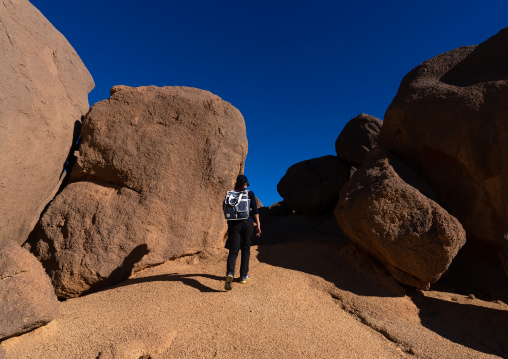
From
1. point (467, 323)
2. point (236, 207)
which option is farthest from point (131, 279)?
point (467, 323)

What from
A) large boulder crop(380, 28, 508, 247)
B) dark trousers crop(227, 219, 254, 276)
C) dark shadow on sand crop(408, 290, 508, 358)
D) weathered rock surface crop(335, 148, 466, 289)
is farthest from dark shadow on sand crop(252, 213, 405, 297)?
large boulder crop(380, 28, 508, 247)

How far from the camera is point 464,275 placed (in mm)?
5613

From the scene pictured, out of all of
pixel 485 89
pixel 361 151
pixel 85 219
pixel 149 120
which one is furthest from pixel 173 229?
pixel 361 151

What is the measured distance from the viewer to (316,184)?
11.2m

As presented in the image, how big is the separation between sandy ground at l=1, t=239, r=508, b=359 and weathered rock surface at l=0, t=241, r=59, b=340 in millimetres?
146

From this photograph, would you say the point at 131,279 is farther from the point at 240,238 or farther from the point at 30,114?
the point at 30,114

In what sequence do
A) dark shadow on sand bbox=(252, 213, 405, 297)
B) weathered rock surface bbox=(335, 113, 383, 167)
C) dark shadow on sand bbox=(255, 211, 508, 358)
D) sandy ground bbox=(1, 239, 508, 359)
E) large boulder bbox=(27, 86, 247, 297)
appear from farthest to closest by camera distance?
weathered rock surface bbox=(335, 113, 383, 167), dark shadow on sand bbox=(252, 213, 405, 297), large boulder bbox=(27, 86, 247, 297), dark shadow on sand bbox=(255, 211, 508, 358), sandy ground bbox=(1, 239, 508, 359)

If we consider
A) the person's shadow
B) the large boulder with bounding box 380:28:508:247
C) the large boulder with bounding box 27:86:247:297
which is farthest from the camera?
the large boulder with bounding box 380:28:508:247

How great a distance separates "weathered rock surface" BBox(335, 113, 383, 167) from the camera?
1006 centimetres

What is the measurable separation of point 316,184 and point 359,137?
233 centimetres

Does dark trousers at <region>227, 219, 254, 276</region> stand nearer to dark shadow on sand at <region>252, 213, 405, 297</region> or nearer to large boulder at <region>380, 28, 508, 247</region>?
dark shadow on sand at <region>252, 213, 405, 297</region>

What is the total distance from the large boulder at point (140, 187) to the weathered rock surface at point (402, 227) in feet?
7.63

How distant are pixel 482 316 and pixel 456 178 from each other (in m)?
2.41

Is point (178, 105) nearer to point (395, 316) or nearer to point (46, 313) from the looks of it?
point (46, 313)
